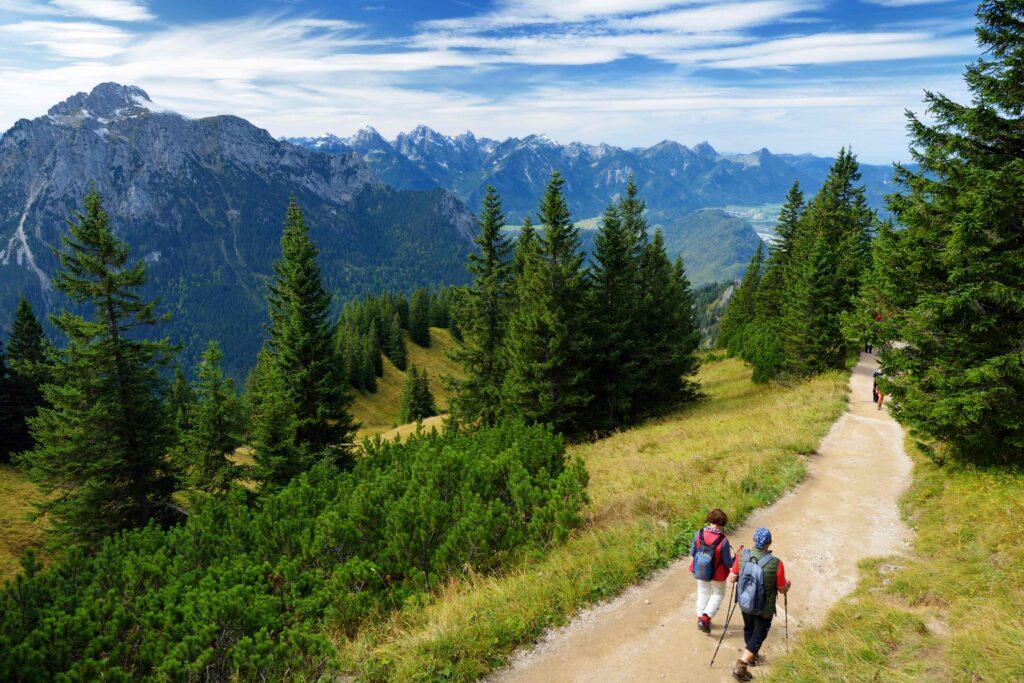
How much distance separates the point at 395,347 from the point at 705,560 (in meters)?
90.3

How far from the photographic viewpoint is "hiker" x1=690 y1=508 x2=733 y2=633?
795 centimetres

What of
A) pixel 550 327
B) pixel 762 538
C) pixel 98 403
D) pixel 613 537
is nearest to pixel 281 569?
pixel 613 537

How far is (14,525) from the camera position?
27906 mm

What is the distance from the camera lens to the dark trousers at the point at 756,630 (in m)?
7.12

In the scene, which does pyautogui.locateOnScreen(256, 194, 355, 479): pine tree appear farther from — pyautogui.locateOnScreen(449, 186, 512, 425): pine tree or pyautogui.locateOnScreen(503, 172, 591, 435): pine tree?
pyautogui.locateOnScreen(503, 172, 591, 435): pine tree

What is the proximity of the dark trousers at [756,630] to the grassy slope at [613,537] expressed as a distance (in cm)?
229

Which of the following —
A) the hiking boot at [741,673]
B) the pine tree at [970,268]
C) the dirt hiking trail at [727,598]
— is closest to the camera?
the hiking boot at [741,673]

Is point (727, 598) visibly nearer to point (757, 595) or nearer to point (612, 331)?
point (757, 595)

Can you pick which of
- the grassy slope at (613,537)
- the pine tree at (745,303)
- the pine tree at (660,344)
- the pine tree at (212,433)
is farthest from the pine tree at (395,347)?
the grassy slope at (613,537)

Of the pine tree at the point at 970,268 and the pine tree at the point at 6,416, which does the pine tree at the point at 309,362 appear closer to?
the pine tree at the point at 970,268

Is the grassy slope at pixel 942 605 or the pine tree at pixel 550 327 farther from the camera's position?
the pine tree at pixel 550 327

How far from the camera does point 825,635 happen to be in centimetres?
752

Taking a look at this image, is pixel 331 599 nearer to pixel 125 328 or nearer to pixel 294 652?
pixel 294 652

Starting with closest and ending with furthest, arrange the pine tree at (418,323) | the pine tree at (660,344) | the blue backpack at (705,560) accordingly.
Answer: the blue backpack at (705,560), the pine tree at (660,344), the pine tree at (418,323)
